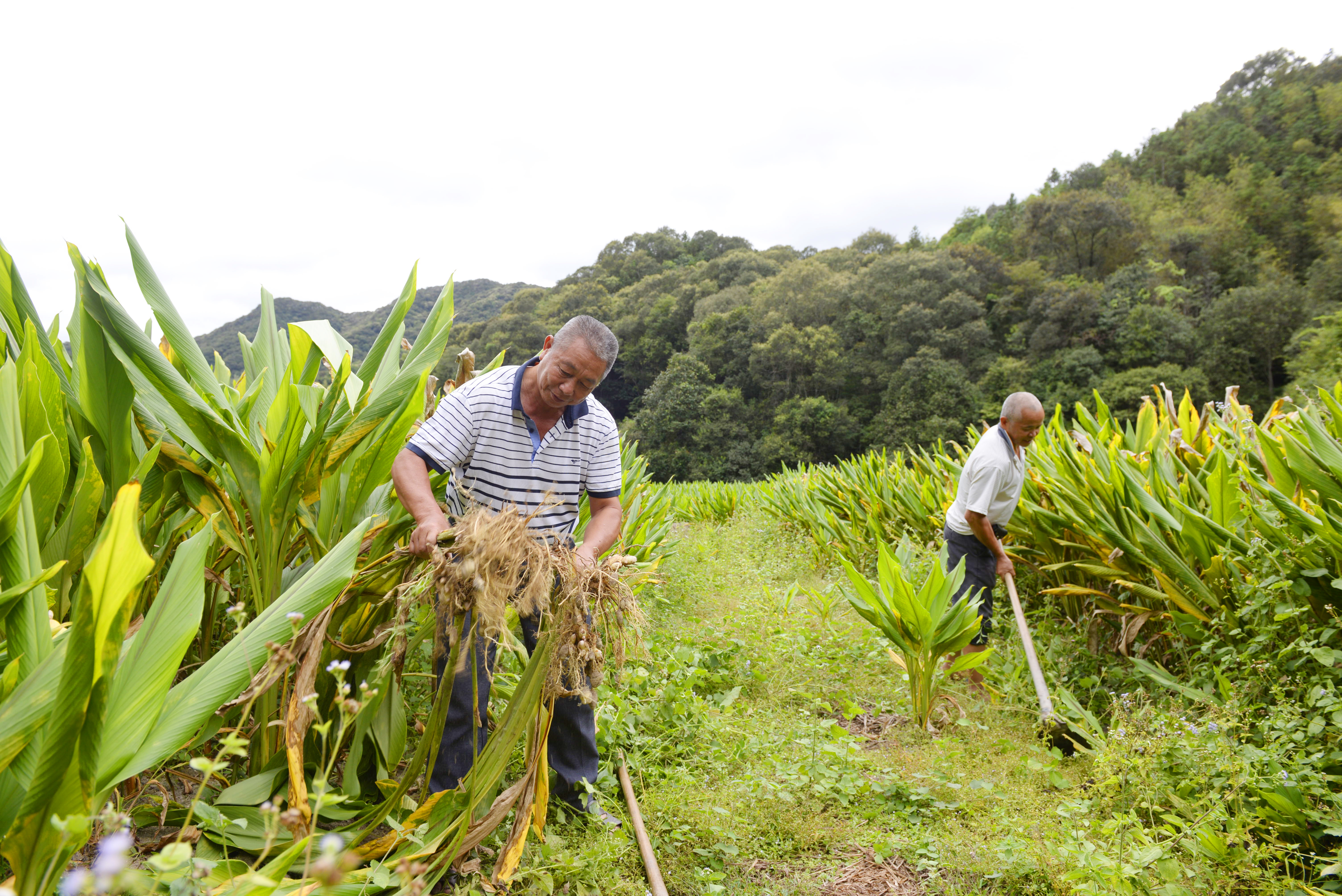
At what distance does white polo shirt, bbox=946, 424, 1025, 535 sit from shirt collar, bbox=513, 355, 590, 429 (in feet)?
8.08

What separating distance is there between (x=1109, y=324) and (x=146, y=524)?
110ft

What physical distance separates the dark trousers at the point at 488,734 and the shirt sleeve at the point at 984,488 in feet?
7.84

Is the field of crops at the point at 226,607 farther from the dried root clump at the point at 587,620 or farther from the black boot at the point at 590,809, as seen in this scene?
the black boot at the point at 590,809

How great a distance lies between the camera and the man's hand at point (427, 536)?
171cm

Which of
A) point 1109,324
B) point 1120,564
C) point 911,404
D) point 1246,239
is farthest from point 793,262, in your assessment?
point 1120,564

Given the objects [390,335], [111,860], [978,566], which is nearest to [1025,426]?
[978,566]

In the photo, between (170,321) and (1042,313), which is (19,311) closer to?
(170,321)

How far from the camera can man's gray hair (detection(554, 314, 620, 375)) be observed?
2.17m

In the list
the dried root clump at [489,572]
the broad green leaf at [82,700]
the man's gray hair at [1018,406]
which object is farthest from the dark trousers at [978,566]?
the broad green leaf at [82,700]

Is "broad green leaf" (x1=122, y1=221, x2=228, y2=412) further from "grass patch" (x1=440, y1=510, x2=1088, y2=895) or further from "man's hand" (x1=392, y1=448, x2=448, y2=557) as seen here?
"grass patch" (x1=440, y1=510, x2=1088, y2=895)

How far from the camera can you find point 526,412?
2.30m

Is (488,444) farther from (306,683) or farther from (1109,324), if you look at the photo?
(1109,324)

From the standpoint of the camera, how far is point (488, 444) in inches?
89.1

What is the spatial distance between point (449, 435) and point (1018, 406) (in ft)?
10.4
